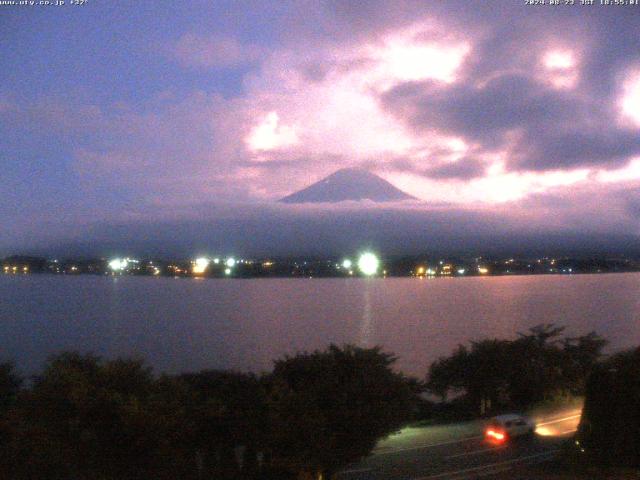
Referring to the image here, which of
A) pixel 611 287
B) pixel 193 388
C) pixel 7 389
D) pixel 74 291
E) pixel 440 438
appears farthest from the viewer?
pixel 611 287

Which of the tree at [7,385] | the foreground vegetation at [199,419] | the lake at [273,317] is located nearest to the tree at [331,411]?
the foreground vegetation at [199,419]

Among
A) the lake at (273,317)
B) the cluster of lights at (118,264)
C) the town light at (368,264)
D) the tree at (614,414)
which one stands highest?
the cluster of lights at (118,264)

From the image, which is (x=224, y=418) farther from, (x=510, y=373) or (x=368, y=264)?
(x=368, y=264)

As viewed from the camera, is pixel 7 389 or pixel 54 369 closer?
pixel 54 369

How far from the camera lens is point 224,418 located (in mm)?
10430

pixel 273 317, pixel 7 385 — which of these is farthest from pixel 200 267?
pixel 7 385

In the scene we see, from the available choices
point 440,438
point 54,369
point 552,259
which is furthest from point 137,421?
point 552,259

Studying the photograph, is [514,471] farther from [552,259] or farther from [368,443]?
[552,259]

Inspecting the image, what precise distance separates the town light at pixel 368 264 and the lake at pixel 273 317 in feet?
14.1

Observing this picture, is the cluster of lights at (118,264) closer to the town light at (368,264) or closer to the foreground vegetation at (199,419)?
the town light at (368,264)

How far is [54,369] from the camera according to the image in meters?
8.78

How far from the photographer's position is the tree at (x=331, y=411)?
968 centimetres

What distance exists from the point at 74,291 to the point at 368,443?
82.6m

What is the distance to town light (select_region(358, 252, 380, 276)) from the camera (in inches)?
4109
